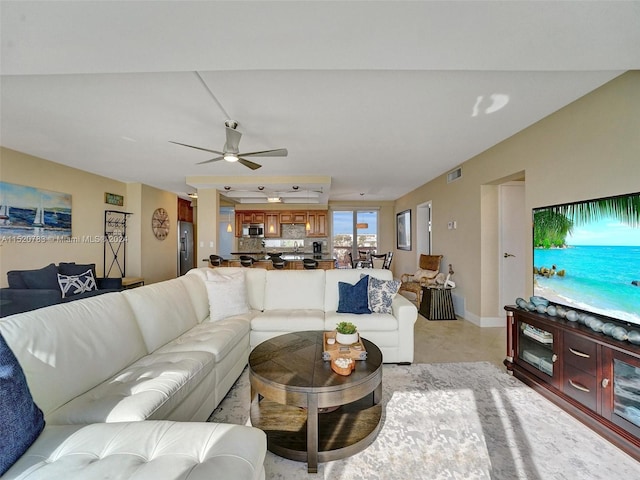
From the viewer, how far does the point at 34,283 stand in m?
3.42

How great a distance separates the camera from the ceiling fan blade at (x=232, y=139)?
2.81 m

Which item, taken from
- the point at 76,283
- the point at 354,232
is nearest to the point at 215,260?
the point at 76,283

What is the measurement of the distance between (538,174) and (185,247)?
7945 millimetres

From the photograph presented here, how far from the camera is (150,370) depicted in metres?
1.70

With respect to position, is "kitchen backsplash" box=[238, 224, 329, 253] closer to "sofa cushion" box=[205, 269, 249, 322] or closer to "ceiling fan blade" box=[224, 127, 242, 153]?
"sofa cushion" box=[205, 269, 249, 322]

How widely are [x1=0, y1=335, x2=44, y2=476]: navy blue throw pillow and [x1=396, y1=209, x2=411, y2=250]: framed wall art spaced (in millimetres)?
→ 7214

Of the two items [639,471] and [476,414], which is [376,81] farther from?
[639,471]

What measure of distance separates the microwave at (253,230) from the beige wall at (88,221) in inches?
75.0

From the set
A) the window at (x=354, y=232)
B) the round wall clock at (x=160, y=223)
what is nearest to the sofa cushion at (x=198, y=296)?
the round wall clock at (x=160, y=223)

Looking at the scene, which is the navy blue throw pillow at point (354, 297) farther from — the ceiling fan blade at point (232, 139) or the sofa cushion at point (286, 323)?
the ceiling fan blade at point (232, 139)

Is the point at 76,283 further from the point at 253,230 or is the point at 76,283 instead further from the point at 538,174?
the point at 538,174

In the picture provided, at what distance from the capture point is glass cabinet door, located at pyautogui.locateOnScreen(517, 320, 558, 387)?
2.17m

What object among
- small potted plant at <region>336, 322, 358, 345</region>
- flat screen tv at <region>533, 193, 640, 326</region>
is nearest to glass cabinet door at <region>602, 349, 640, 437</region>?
flat screen tv at <region>533, 193, 640, 326</region>

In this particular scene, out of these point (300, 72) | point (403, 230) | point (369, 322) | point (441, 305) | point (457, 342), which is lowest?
point (457, 342)
